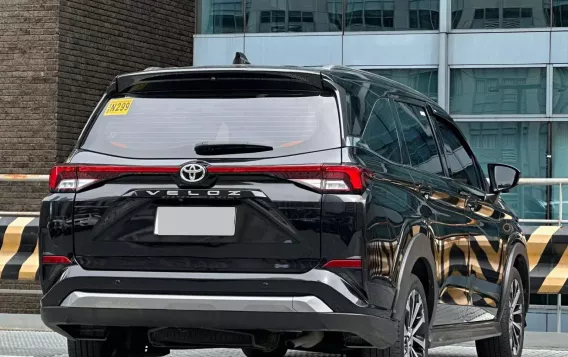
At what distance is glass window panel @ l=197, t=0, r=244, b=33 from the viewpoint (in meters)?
23.0

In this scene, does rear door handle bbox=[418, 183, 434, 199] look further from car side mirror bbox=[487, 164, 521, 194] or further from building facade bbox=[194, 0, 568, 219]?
building facade bbox=[194, 0, 568, 219]

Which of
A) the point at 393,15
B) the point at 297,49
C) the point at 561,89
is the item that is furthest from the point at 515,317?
the point at 297,49

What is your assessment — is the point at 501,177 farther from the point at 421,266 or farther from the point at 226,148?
the point at 226,148

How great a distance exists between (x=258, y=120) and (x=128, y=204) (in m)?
0.70

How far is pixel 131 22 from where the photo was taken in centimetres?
2212

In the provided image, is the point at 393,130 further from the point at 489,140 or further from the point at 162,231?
the point at 489,140

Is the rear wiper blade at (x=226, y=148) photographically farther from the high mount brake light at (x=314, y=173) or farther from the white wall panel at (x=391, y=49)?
the white wall panel at (x=391, y=49)

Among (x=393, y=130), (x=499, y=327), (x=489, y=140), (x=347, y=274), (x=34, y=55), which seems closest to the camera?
(x=347, y=274)

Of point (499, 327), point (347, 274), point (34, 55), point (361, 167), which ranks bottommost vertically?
point (499, 327)

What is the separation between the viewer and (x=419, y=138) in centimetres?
720

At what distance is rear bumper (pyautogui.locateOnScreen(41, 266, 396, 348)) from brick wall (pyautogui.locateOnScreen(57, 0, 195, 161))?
46.7 ft

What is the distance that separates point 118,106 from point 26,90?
14169 millimetres

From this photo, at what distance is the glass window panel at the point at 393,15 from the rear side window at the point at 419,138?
14672 mm

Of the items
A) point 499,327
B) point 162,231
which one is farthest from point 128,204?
point 499,327
